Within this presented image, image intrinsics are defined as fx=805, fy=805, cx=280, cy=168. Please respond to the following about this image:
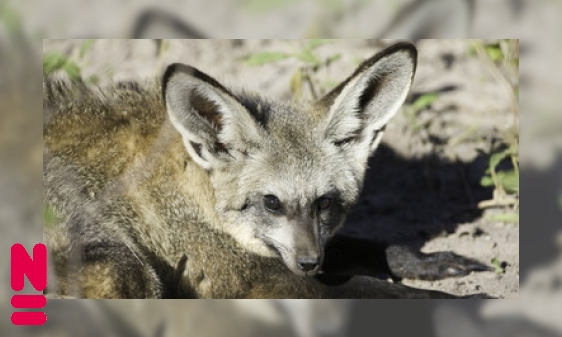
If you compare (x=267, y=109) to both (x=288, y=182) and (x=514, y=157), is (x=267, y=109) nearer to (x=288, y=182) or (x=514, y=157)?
(x=288, y=182)

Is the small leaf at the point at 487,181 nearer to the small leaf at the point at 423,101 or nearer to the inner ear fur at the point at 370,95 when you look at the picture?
the small leaf at the point at 423,101

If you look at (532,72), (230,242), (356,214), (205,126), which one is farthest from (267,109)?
(532,72)

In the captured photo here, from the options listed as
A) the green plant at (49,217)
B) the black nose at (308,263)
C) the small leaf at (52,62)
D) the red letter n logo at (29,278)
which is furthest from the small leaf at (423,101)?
the red letter n logo at (29,278)

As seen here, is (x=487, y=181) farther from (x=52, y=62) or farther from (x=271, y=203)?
(x=52, y=62)

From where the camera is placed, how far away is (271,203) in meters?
4.27

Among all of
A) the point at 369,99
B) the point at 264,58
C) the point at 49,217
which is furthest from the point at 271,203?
the point at 49,217

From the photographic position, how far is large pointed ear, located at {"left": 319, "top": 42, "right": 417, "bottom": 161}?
4.25 meters

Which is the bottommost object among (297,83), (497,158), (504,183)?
(504,183)

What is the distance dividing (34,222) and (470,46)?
2763mm

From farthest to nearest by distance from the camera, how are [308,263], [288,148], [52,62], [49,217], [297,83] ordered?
[297,83] → [52,62] → [49,217] → [288,148] → [308,263]

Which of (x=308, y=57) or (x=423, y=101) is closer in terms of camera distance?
(x=308, y=57)

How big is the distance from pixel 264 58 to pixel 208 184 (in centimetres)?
103

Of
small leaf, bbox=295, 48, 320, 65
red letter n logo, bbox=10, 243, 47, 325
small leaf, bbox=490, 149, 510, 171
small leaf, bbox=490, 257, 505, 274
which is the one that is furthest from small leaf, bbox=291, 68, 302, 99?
red letter n logo, bbox=10, 243, 47, 325

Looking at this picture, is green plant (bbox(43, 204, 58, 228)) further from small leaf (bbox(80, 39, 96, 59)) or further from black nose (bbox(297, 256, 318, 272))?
black nose (bbox(297, 256, 318, 272))
